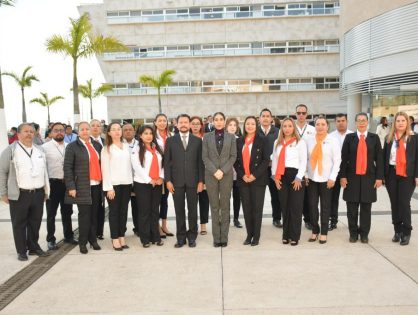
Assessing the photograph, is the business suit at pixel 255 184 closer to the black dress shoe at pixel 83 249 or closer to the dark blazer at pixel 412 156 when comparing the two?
the dark blazer at pixel 412 156

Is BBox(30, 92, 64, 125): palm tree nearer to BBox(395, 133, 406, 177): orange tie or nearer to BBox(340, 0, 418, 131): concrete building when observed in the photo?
BBox(340, 0, 418, 131): concrete building

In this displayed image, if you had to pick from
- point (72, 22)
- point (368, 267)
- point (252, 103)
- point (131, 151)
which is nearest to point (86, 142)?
point (131, 151)

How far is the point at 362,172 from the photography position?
600 cm

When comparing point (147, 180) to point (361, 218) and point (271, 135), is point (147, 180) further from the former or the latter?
point (361, 218)

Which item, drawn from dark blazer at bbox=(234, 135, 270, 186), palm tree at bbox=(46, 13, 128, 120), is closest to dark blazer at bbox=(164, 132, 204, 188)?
dark blazer at bbox=(234, 135, 270, 186)

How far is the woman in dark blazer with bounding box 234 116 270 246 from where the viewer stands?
6.02 m

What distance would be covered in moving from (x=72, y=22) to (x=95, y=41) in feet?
4.20

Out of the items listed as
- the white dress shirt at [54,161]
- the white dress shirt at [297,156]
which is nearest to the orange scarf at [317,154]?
the white dress shirt at [297,156]

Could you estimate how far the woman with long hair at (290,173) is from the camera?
19.8ft

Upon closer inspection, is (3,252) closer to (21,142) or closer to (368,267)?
(21,142)

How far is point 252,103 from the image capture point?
1395 inches

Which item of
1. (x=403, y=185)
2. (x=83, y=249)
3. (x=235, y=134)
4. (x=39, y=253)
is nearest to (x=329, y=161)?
(x=403, y=185)

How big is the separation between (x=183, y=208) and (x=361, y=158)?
2.73m

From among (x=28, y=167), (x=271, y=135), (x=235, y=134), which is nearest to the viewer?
(x=28, y=167)
